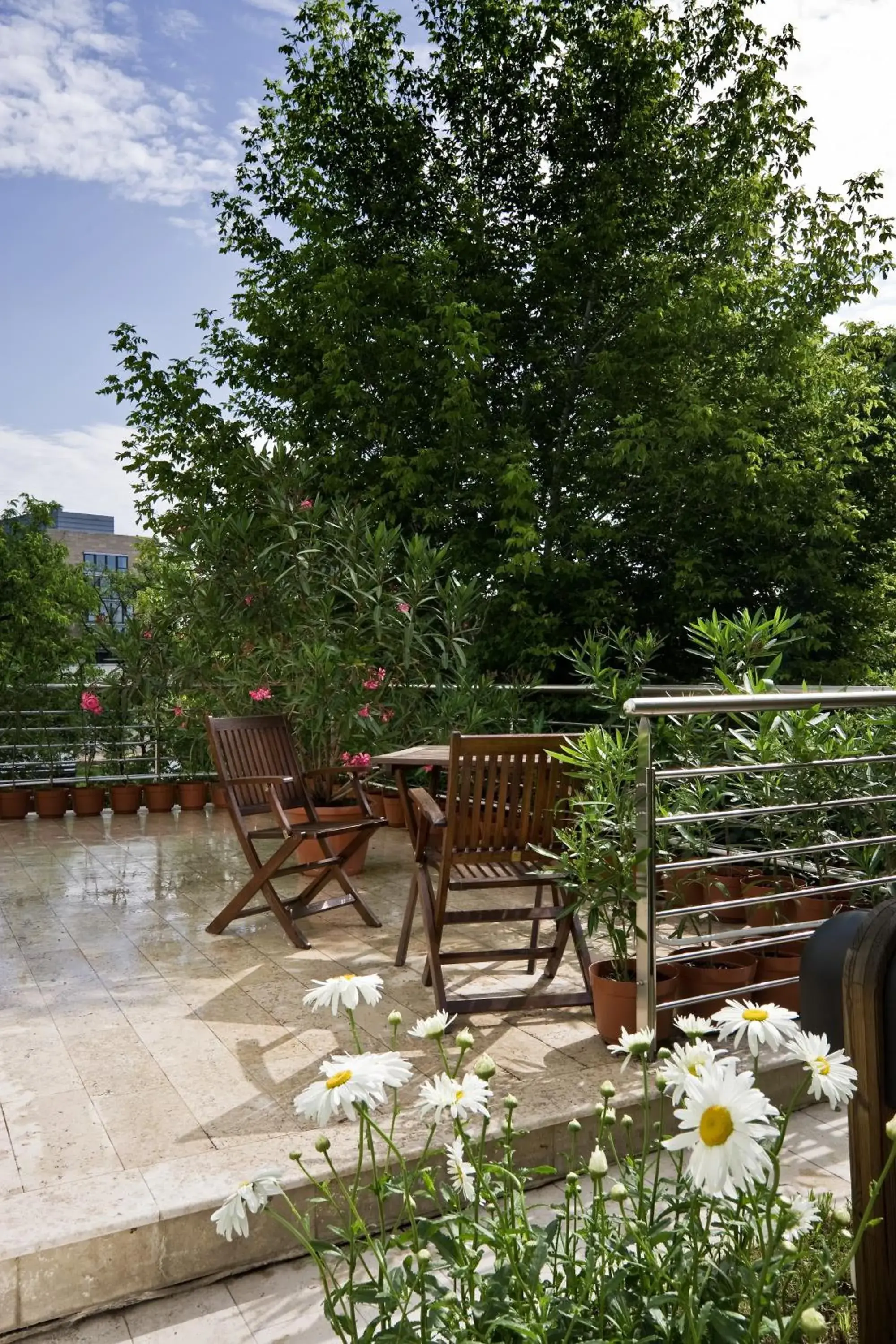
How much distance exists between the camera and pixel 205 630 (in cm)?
767

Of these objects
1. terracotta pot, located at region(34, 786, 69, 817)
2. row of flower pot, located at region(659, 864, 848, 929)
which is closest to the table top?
row of flower pot, located at region(659, 864, 848, 929)

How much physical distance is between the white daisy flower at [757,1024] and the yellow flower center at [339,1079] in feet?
1.57

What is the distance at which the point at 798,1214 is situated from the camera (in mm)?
1227

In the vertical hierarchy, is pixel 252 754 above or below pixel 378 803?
above

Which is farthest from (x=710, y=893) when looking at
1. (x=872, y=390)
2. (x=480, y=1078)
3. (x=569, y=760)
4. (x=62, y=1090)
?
(x=872, y=390)

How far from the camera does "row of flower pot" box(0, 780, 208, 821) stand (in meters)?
8.37

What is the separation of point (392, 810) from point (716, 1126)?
6.78 meters

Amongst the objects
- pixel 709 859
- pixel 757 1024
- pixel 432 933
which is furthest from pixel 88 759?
pixel 757 1024

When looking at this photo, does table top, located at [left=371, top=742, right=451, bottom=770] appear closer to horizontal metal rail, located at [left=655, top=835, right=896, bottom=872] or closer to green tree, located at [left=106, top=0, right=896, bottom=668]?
horizontal metal rail, located at [left=655, top=835, right=896, bottom=872]

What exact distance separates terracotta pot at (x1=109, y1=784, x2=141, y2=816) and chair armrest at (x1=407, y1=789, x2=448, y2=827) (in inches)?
203

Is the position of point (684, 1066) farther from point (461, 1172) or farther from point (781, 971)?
point (781, 971)

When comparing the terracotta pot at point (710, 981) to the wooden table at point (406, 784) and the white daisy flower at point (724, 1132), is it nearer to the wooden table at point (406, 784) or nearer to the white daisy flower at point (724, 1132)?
the wooden table at point (406, 784)

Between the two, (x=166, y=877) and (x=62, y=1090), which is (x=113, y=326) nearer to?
(x=166, y=877)

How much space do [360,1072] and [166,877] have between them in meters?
5.11
